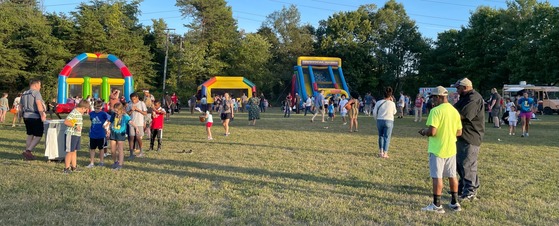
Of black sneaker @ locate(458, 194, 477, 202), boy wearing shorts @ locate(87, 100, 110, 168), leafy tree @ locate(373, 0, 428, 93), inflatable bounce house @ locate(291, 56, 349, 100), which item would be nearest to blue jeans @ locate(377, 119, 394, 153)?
black sneaker @ locate(458, 194, 477, 202)

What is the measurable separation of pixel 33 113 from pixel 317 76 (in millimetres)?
30122

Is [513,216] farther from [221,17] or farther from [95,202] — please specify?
[221,17]

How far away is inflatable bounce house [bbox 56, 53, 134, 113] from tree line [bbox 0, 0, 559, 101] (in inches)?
414

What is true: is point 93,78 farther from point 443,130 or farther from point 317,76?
point 443,130

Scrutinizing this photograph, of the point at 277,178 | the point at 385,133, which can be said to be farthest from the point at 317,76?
the point at 277,178

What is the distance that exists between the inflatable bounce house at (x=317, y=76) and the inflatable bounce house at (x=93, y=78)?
1342 centimetres

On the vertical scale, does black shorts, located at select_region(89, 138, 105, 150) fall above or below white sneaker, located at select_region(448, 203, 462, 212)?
above

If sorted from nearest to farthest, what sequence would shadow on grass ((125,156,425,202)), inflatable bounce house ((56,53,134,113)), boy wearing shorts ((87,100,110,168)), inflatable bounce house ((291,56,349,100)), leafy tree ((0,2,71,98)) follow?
shadow on grass ((125,156,425,202)) → boy wearing shorts ((87,100,110,168)) → inflatable bounce house ((56,53,134,113)) → inflatable bounce house ((291,56,349,100)) → leafy tree ((0,2,71,98))

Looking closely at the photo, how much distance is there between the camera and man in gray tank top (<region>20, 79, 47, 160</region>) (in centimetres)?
845

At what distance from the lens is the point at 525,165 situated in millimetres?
8539

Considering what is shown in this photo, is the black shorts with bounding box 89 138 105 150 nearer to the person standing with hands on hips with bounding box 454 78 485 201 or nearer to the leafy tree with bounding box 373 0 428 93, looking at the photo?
the person standing with hands on hips with bounding box 454 78 485 201

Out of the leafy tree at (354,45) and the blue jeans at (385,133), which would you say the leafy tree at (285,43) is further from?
the blue jeans at (385,133)

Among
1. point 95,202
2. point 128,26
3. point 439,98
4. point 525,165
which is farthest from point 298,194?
point 128,26

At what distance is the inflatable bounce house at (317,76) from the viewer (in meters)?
34.9
